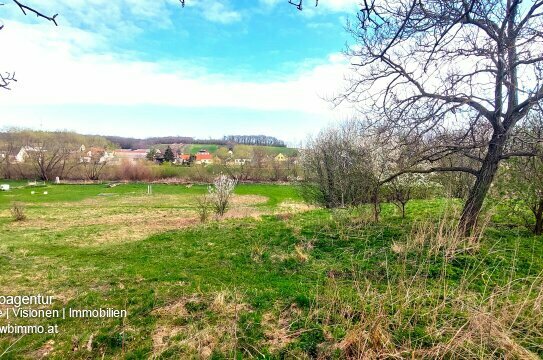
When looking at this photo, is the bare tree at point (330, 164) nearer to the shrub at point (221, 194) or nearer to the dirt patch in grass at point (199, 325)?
the shrub at point (221, 194)

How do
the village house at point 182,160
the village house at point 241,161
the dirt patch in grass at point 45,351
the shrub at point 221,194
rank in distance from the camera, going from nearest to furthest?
the dirt patch in grass at point 45,351 → the shrub at point 221,194 → the village house at point 241,161 → the village house at point 182,160

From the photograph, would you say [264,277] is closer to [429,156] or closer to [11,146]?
[429,156]

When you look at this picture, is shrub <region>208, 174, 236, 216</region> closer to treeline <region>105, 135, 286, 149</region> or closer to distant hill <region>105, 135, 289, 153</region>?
distant hill <region>105, 135, 289, 153</region>

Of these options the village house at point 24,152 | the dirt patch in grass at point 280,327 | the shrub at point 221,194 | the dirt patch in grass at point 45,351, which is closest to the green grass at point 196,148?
the village house at point 24,152

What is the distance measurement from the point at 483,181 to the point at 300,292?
3.84 meters

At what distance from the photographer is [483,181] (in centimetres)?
570

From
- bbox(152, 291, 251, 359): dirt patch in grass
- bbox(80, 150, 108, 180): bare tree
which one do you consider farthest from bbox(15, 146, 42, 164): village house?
bbox(152, 291, 251, 359): dirt patch in grass

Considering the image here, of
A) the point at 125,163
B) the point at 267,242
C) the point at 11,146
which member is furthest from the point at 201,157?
the point at 267,242

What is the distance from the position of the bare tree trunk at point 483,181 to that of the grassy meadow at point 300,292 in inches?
12.2

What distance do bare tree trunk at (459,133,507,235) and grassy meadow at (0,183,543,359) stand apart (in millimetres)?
309

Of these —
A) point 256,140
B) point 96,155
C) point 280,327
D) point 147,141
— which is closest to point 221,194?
point 280,327

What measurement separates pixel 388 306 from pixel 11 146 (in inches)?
2433

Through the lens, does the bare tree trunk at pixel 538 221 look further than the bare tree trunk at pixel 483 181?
Yes

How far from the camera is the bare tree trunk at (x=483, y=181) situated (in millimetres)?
5445
